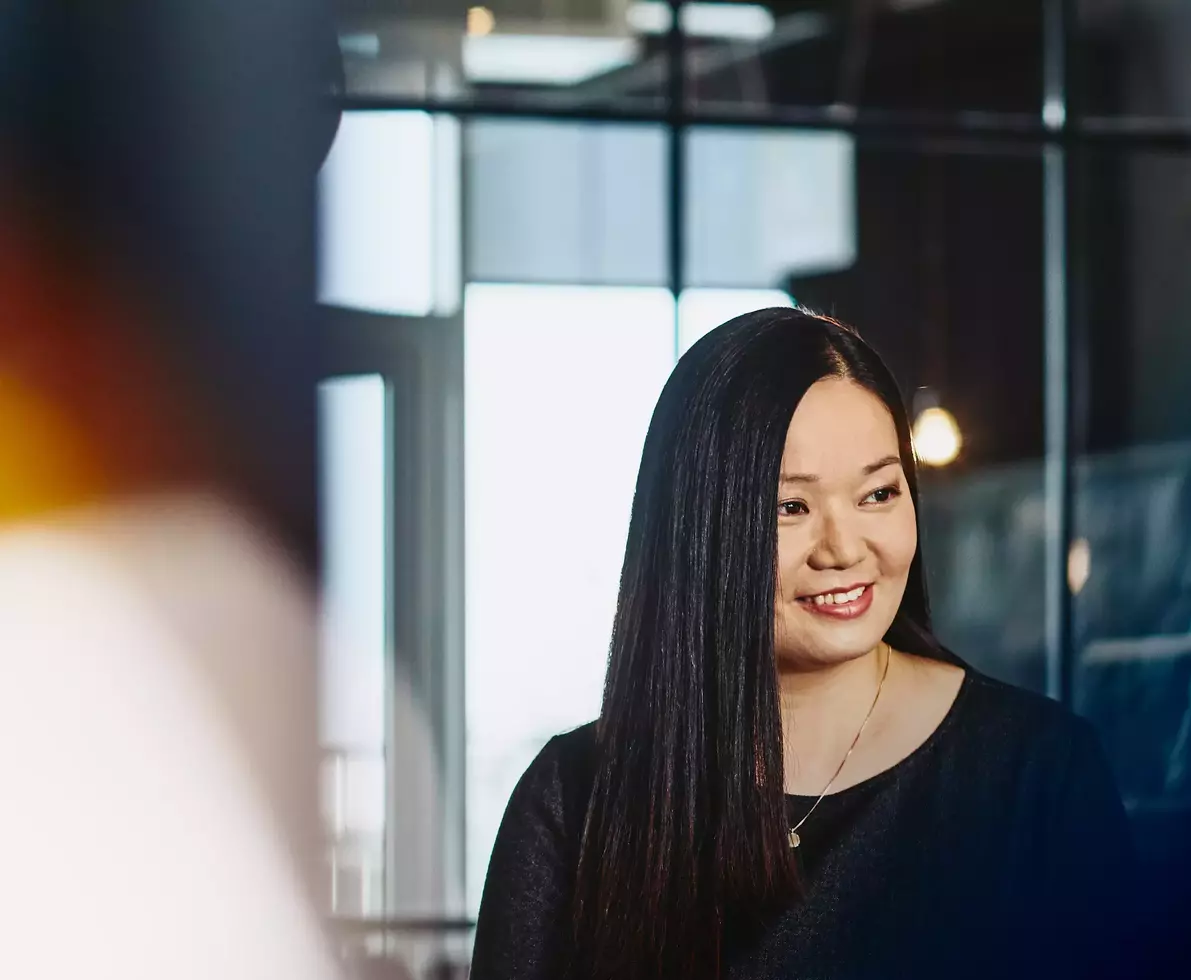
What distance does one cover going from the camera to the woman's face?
1.77 m

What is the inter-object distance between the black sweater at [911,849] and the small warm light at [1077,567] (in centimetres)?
202

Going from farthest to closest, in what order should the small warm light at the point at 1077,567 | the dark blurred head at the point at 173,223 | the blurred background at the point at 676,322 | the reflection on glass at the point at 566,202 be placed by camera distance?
the small warm light at the point at 1077,567 < the reflection on glass at the point at 566,202 < the blurred background at the point at 676,322 < the dark blurred head at the point at 173,223

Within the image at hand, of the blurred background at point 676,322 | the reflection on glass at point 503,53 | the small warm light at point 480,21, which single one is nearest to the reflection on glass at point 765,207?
the blurred background at point 676,322

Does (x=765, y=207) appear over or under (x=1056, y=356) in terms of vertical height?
over

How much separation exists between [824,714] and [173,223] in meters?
2.15

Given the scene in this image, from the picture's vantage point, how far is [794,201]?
3711 millimetres

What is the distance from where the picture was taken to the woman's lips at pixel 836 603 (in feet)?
5.93

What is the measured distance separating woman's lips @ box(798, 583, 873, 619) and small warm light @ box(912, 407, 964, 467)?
6.25 feet

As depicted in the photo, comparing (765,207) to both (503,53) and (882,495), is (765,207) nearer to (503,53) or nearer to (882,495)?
(503,53)

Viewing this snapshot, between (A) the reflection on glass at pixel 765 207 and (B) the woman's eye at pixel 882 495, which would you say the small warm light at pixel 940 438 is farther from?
(B) the woman's eye at pixel 882 495

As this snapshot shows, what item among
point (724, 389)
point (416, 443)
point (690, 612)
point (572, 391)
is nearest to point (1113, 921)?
point (690, 612)

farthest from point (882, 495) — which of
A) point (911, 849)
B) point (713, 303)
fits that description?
point (713, 303)

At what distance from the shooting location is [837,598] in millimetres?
1810

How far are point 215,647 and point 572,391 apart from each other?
3.26ft
